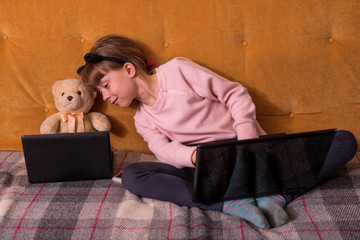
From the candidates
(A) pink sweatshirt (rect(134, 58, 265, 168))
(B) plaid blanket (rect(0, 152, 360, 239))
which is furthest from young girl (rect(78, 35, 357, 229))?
(B) plaid blanket (rect(0, 152, 360, 239))

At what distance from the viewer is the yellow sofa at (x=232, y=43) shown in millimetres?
1341

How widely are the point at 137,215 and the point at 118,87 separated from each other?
0.47 metres

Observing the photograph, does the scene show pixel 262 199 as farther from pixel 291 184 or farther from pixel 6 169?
pixel 6 169

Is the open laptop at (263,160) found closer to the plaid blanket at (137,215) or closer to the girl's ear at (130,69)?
the plaid blanket at (137,215)

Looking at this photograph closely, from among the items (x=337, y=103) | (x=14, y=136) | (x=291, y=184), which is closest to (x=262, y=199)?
(x=291, y=184)

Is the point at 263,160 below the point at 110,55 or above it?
below

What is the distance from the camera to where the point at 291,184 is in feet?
3.48

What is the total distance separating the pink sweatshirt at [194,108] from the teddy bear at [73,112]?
232 millimetres

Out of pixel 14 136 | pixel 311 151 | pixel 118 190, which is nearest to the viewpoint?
pixel 311 151

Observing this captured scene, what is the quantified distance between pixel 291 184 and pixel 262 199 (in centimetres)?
10

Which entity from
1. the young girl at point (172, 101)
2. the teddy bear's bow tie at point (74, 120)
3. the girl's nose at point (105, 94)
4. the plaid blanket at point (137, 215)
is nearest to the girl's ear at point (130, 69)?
the young girl at point (172, 101)

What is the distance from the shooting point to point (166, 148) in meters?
1.28

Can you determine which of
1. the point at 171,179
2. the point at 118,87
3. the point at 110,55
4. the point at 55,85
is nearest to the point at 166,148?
the point at 171,179

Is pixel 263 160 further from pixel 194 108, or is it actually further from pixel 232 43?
pixel 232 43
